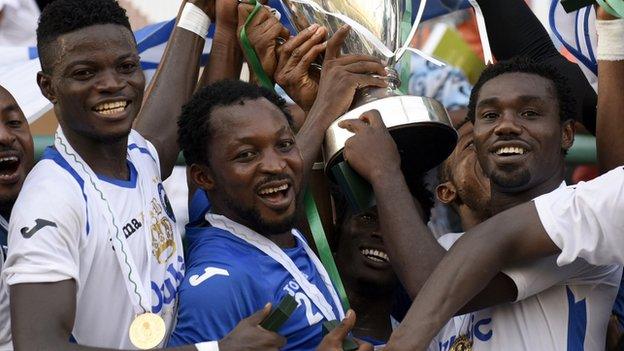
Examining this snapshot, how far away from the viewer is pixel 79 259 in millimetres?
3473

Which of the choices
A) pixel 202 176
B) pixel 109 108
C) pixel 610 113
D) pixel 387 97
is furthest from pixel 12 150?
pixel 610 113

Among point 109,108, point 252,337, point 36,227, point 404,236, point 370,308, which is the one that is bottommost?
point 370,308

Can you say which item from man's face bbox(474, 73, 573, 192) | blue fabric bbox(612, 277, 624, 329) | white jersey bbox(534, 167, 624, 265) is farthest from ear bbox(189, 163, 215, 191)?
blue fabric bbox(612, 277, 624, 329)

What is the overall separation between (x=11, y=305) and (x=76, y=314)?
0.19m

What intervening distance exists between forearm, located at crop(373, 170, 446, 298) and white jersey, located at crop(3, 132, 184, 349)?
552 mm

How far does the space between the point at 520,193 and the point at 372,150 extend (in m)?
0.44

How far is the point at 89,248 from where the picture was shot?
349 centimetres

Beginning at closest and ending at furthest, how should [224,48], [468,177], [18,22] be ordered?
[224,48] → [468,177] → [18,22]

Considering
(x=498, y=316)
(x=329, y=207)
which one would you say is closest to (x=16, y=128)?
(x=329, y=207)

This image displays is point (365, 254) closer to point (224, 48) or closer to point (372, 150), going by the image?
point (372, 150)

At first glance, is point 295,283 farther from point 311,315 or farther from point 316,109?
point 316,109

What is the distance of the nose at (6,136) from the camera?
3.95m

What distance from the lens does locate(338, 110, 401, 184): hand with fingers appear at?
12.9 feet

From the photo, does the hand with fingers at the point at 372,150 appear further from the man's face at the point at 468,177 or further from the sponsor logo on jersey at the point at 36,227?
the sponsor logo on jersey at the point at 36,227
